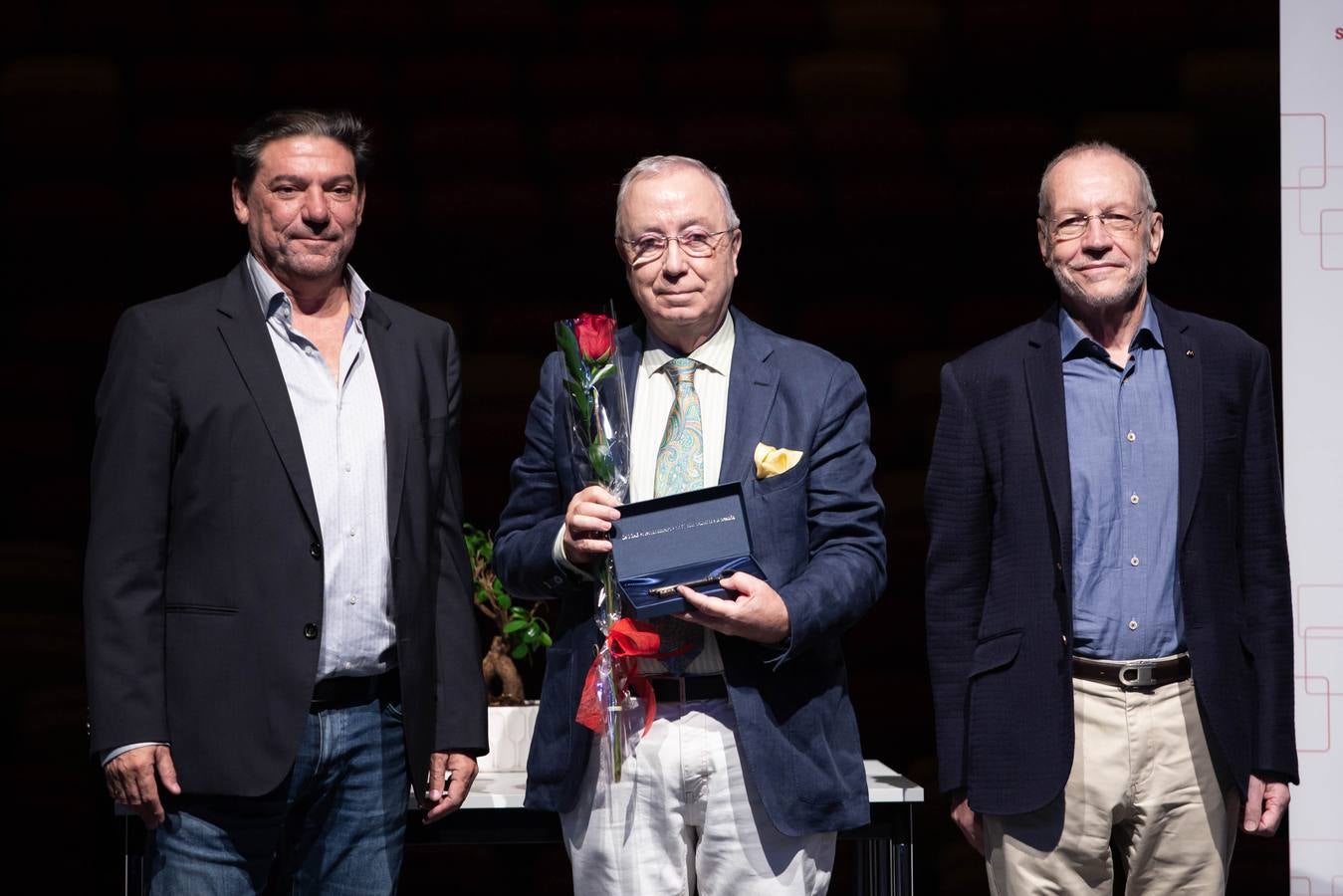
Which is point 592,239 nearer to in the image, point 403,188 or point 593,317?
point 403,188

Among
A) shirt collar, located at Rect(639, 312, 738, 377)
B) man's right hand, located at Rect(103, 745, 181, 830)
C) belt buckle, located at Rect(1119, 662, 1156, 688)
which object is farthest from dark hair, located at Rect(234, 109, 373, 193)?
belt buckle, located at Rect(1119, 662, 1156, 688)

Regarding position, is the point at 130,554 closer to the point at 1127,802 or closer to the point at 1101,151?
the point at 1127,802

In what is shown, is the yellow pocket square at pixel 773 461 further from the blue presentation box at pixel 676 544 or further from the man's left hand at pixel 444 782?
the man's left hand at pixel 444 782

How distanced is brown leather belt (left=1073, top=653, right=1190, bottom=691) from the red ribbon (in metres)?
0.70

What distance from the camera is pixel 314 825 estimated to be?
2.73 meters

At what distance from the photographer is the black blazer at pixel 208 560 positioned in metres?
2.58

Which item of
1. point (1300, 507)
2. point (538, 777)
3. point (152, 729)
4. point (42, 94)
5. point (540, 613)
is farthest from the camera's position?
point (42, 94)

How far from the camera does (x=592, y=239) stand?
14.7 feet

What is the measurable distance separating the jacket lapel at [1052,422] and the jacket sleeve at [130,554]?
1.47 meters

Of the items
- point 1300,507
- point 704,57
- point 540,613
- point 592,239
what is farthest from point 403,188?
point 1300,507

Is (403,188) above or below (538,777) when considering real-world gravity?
above

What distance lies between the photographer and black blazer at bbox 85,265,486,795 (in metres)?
2.58

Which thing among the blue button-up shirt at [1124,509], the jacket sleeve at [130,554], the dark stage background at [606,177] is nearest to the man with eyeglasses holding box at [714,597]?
the blue button-up shirt at [1124,509]

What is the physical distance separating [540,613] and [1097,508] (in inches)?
60.9
